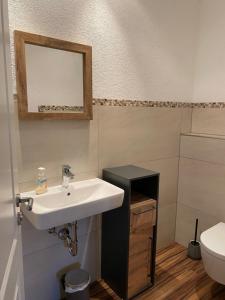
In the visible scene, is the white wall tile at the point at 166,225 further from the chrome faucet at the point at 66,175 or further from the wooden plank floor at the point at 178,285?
the chrome faucet at the point at 66,175

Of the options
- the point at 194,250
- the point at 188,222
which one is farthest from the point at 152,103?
the point at 194,250

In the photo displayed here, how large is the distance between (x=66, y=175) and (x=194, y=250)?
1.50 meters

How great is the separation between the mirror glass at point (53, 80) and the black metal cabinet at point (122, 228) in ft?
1.89

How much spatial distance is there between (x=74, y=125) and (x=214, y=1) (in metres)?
→ 1.72

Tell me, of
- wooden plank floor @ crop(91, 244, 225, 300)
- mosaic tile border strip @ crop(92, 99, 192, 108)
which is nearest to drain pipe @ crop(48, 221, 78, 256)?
wooden plank floor @ crop(91, 244, 225, 300)

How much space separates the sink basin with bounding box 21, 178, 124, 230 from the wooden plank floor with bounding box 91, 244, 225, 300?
0.82 metres

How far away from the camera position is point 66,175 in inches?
59.7

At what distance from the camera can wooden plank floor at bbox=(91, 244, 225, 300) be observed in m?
1.75

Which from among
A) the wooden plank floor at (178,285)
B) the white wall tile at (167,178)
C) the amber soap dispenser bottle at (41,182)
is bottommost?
the wooden plank floor at (178,285)

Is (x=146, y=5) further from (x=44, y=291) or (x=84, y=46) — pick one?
(x=44, y=291)

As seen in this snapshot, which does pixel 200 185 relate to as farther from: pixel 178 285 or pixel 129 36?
pixel 129 36

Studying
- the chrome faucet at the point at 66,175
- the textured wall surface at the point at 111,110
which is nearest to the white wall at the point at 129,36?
the textured wall surface at the point at 111,110

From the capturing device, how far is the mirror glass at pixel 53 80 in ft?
4.51

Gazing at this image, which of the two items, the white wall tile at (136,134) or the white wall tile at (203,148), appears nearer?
the white wall tile at (136,134)
